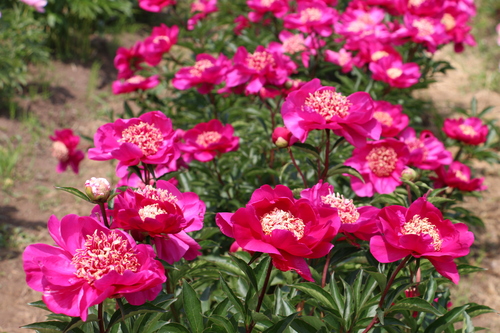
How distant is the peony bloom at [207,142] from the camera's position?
168cm

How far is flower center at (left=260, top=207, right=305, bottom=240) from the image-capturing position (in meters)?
0.96

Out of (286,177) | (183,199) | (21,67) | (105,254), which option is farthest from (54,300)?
(21,67)

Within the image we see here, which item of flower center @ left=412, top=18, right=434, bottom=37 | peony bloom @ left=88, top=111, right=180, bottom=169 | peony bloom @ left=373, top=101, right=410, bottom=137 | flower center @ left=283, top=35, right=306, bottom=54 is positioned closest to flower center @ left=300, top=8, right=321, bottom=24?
flower center @ left=283, top=35, right=306, bottom=54

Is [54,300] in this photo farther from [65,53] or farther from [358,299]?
[65,53]

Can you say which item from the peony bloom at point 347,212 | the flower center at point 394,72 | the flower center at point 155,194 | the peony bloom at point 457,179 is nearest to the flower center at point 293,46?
the flower center at point 394,72

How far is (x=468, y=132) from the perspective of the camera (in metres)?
2.11

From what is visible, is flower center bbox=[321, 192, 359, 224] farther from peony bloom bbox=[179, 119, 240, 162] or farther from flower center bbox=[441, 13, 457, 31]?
flower center bbox=[441, 13, 457, 31]


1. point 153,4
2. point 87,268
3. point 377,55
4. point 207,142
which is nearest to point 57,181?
point 153,4

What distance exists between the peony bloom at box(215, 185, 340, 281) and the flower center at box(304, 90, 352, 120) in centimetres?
28

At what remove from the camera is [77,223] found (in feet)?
3.01

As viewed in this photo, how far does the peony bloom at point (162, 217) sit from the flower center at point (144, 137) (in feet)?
0.51

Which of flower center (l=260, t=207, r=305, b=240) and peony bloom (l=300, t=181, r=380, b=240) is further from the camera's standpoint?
peony bloom (l=300, t=181, r=380, b=240)

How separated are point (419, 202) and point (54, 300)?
74 cm

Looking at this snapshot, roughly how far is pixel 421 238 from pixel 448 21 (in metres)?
1.98
